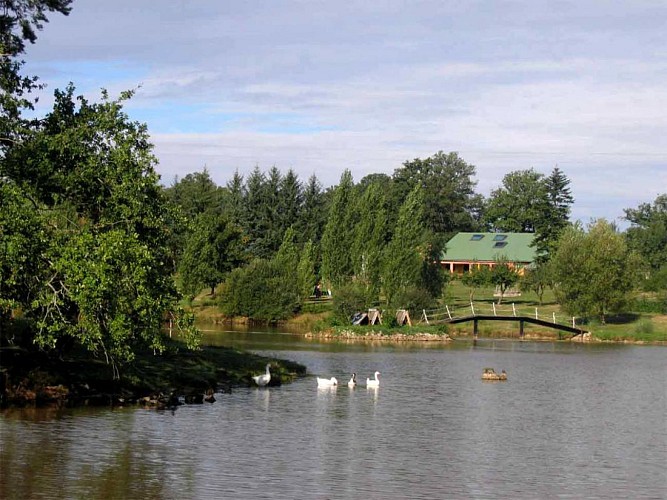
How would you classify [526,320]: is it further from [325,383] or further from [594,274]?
[325,383]

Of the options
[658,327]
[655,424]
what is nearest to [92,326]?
[655,424]

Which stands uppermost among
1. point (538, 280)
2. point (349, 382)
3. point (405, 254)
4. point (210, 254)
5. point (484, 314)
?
point (210, 254)

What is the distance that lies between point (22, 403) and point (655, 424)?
22.9 metres

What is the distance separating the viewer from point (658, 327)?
88.9m

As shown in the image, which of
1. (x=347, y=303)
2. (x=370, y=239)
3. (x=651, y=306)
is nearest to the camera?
(x=347, y=303)

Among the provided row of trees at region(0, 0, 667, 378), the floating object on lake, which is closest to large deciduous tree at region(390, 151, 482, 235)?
row of trees at region(0, 0, 667, 378)

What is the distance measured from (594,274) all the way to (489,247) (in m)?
53.1

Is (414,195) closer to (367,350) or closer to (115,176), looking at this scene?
(367,350)

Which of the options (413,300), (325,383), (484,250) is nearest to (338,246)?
(413,300)

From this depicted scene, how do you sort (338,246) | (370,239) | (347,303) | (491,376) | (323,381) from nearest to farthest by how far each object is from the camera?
(323,381), (491,376), (347,303), (370,239), (338,246)

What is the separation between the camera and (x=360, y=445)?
3081 centimetres

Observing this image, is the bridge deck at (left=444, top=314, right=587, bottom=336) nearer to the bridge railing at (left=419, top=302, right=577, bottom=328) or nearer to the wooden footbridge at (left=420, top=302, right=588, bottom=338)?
the wooden footbridge at (left=420, top=302, right=588, bottom=338)

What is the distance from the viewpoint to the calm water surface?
24.4 meters

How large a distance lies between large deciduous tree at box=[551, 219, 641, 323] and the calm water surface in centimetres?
4151
